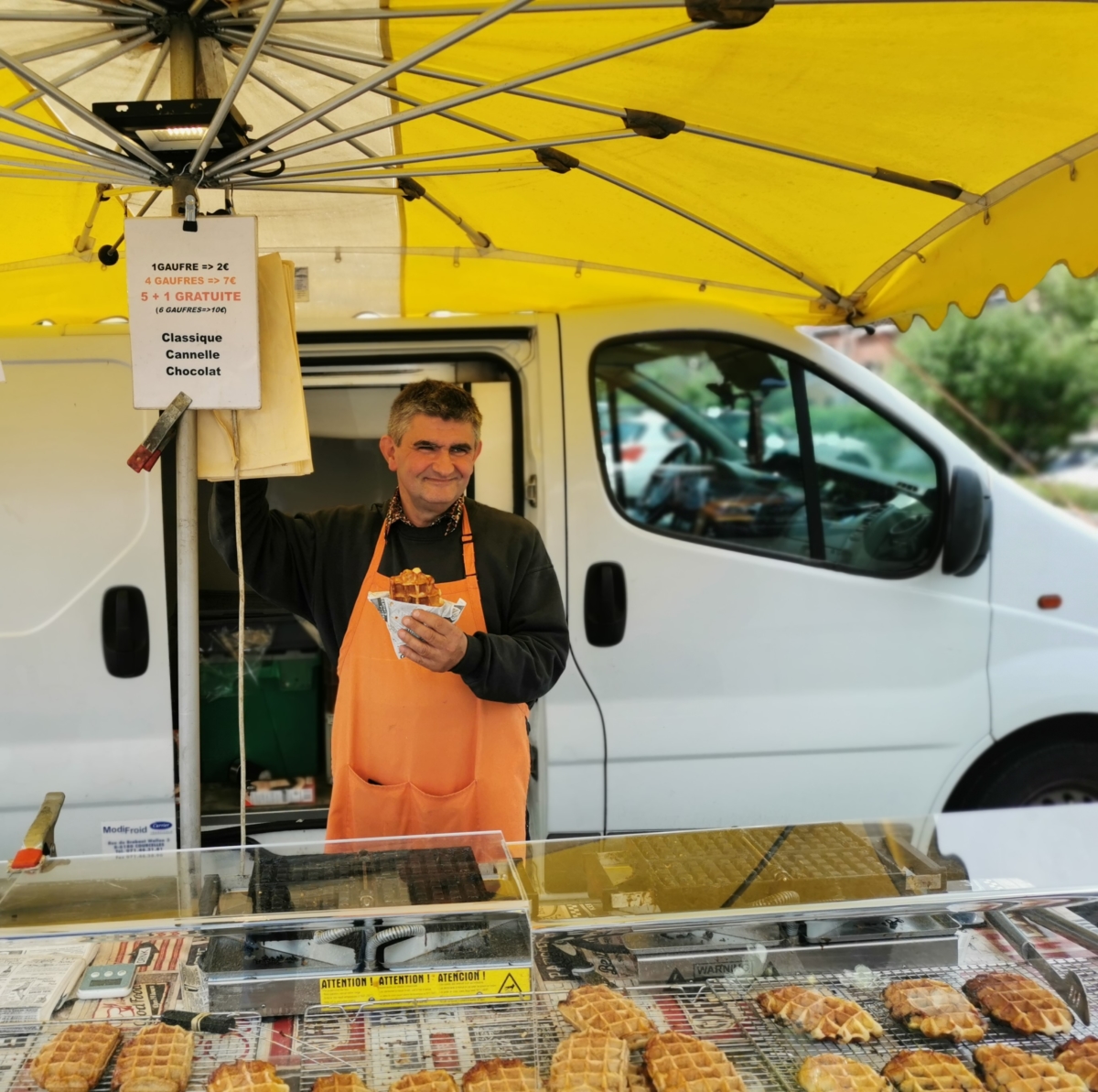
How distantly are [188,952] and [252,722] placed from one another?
9.32 ft

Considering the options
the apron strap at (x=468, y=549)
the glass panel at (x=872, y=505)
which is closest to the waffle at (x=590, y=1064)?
the apron strap at (x=468, y=549)

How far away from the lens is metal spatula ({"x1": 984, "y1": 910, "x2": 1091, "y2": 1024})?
2.20 m

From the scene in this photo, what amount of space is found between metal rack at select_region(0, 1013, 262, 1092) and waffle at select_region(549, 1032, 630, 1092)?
0.53m

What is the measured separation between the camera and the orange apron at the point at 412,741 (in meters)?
2.99

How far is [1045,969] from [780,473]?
2600 mm

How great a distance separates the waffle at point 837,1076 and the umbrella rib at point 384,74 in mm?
1946

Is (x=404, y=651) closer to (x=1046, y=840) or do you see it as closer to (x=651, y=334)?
(x=1046, y=840)

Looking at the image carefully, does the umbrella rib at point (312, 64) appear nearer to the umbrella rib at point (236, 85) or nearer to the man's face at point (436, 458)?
the umbrella rib at point (236, 85)

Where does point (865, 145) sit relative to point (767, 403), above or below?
above

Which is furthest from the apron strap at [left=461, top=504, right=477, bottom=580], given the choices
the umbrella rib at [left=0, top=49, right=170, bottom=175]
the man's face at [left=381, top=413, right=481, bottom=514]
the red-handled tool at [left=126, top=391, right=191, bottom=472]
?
the umbrella rib at [left=0, top=49, right=170, bottom=175]

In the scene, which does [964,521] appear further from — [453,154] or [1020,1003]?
[453,154]

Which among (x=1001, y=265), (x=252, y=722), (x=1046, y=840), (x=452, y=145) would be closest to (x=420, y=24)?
(x=452, y=145)

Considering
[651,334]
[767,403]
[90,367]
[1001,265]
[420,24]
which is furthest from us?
[767,403]

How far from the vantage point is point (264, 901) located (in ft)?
7.15
